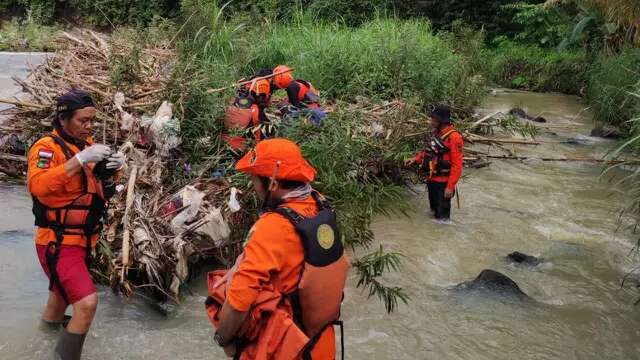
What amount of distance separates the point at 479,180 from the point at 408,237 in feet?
9.04

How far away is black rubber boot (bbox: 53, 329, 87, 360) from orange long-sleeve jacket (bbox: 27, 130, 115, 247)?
57 centimetres

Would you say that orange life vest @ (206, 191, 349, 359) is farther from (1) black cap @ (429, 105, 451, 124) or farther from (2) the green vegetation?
(2) the green vegetation

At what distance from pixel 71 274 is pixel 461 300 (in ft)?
11.2

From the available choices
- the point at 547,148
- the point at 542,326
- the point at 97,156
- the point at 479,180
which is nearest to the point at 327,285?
the point at 97,156

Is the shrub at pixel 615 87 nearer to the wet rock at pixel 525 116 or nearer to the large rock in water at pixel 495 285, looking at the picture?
the wet rock at pixel 525 116

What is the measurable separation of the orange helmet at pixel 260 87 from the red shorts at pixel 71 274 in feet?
11.5

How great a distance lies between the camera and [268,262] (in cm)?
235

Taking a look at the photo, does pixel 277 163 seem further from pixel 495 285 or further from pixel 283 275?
pixel 495 285

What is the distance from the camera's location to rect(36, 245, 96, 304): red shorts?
3592 millimetres

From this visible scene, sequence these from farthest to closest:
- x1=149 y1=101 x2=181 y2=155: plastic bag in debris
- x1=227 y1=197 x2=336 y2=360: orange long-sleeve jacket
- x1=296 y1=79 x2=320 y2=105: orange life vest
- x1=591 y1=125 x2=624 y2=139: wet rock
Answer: x1=591 y1=125 x2=624 y2=139: wet rock
x1=296 y1=79 x2=320 y2=105: orange life vest
x1=149 y1=101 x2=181 y2=155: plastic bag in debris
x1=227 y1=197 x2=336 y2=360: orange long-sleeve jacket

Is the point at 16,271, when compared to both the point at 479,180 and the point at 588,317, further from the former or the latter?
the point at 479,180

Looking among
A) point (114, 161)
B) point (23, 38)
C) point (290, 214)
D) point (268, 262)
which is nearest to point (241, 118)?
point (114, 161)

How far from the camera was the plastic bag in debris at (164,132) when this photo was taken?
231 inches

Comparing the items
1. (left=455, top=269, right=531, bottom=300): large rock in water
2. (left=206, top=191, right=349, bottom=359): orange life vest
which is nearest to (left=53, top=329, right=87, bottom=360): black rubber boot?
(left=206, top=191, right=349, bottom=359): orange life vest
